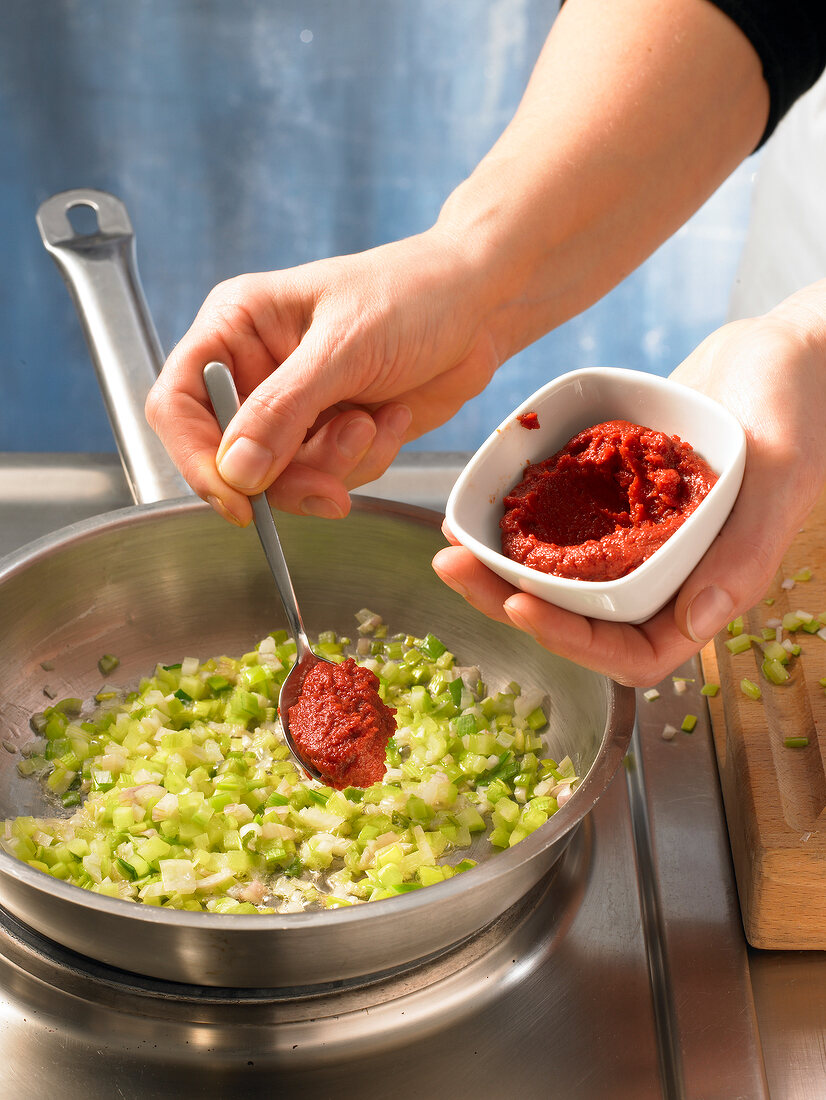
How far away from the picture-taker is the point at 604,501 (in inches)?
33.0

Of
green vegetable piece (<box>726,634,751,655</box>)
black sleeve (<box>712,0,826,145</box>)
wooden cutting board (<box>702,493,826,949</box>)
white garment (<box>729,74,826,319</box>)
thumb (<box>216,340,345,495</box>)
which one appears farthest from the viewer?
Answer: white garment (<box>729,74,826,319</box>)

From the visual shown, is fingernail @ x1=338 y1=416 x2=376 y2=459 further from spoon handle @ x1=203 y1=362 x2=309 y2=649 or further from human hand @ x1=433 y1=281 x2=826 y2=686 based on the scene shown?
human hand @ x1=433 y1=281 x2=826 y2=686

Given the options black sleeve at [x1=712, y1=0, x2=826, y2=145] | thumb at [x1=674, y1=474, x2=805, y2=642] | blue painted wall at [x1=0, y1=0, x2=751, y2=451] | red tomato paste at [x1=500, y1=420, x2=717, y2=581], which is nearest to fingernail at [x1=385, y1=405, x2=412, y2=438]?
red tomato paste at [x1=500, y1=420, x2=717, y2=581]

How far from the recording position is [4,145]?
120 inches

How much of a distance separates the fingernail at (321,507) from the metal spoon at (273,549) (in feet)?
0.20

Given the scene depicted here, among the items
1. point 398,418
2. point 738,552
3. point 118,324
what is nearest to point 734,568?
point 738,552

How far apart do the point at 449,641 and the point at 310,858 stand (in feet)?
1.09

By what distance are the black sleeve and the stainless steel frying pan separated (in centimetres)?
67

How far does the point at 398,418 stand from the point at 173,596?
328 millimetres

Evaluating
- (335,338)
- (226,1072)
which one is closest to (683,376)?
(335,338)

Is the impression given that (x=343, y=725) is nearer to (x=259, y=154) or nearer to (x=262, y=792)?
(x=262, y=792)

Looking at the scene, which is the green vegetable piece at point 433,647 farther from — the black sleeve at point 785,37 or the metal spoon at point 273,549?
the black sleeve at point 785,37

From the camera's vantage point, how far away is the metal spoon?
1017 mm

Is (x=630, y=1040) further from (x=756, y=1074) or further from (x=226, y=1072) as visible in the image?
(x=226, y=1072)
